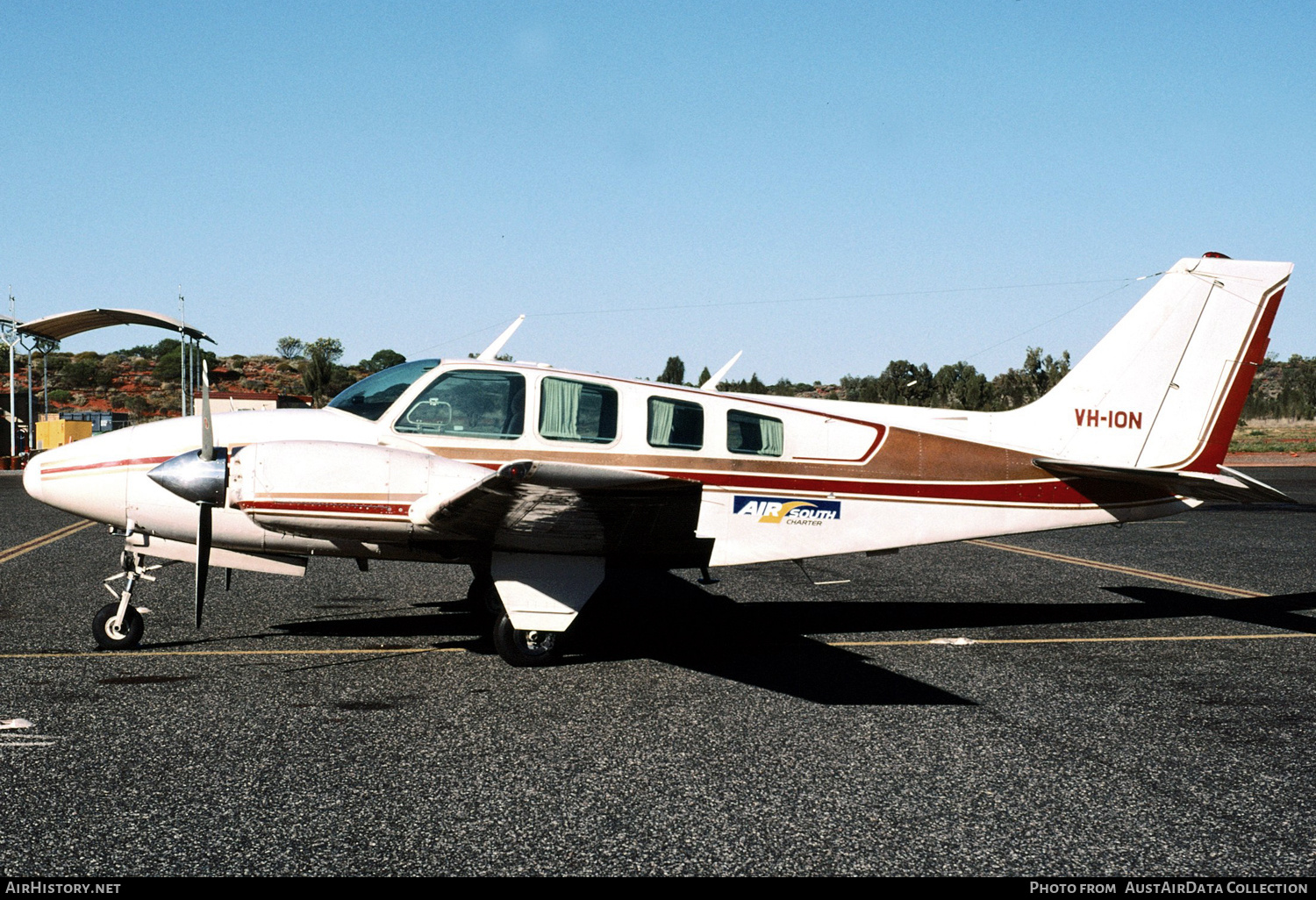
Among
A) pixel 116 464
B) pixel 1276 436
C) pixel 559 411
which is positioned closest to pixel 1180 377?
pixel 559 411

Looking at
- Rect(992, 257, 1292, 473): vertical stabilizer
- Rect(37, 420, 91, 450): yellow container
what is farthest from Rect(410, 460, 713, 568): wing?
Rect(37, 420, 91, 450): yellow container

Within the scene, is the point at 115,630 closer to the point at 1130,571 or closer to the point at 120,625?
the point at 120,625

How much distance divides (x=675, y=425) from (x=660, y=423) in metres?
0.15

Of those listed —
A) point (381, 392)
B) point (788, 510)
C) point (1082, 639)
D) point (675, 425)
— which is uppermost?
point (381, 392)

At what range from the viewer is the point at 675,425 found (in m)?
9.03

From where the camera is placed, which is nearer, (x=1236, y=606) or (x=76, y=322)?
(x=1236, y=606)

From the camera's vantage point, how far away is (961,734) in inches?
252

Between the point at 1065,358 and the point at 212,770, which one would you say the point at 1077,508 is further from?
the point at 1065,358

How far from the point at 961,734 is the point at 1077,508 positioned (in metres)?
4.48

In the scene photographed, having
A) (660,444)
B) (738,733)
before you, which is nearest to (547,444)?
(660,444)

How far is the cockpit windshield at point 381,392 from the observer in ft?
28.5

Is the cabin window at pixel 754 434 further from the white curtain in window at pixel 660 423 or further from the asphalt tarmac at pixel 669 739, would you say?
the asphalt tarmac at pixel 669 739

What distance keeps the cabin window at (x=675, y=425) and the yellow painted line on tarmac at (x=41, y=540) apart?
8441mm

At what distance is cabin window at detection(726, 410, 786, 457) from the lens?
9141 mm
